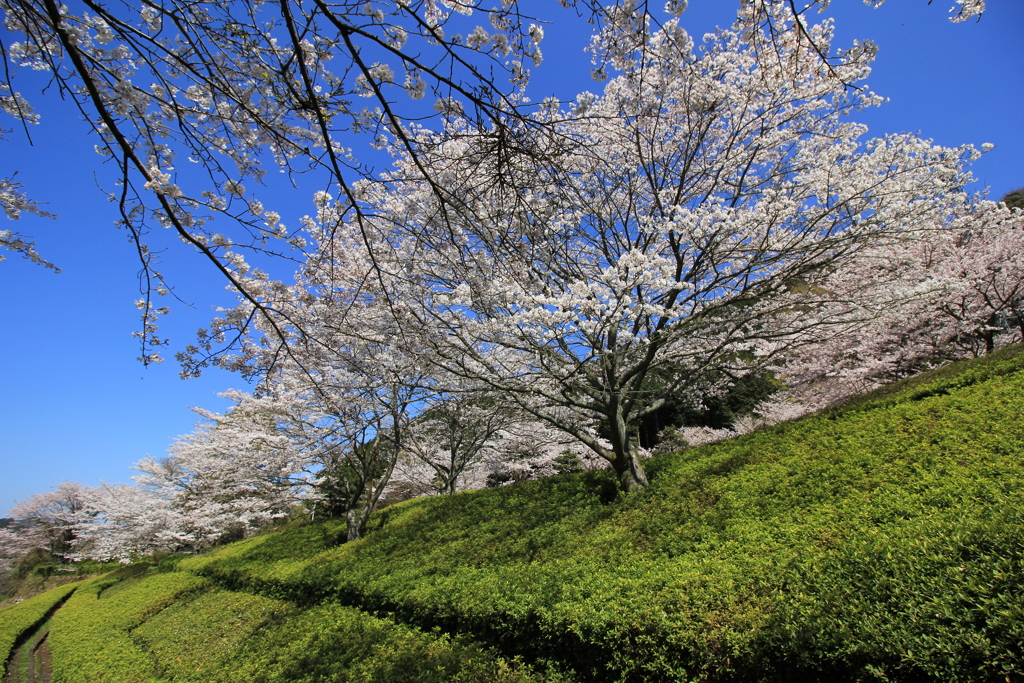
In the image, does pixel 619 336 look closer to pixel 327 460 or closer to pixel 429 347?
pixel 429 347

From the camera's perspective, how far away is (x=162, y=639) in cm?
779

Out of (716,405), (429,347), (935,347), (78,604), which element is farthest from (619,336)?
(78,604)

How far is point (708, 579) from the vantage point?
12.4ft

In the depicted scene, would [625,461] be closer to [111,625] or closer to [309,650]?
[309,650]

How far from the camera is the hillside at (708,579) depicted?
2598mm

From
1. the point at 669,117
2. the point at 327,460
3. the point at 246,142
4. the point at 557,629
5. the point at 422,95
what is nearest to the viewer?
the point at 422,95

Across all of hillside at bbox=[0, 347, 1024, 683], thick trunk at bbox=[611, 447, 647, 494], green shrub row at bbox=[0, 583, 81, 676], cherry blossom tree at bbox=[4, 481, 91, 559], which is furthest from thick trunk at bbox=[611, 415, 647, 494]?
cherry blossom tree at bbox=[4, 481, 91, 559]

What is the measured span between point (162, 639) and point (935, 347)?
18.1 metres

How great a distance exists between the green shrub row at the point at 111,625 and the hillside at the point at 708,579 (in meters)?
0.10

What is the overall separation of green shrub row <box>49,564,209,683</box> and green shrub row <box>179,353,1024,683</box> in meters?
2.70

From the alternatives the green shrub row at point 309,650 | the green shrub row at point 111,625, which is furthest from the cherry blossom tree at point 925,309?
the green shrub row at point 111,625

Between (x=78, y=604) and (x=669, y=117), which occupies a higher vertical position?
(x=669, y=117)

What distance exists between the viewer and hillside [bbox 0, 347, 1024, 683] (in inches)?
102

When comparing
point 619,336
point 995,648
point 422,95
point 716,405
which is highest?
point 422,95
